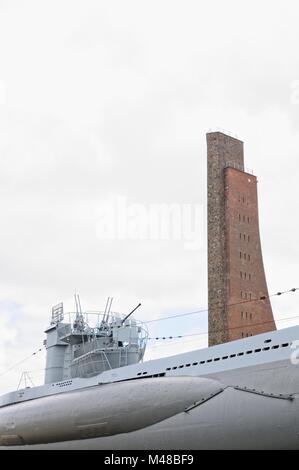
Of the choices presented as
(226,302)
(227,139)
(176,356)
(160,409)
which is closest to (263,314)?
(226,302)

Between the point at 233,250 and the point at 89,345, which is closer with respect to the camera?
the point at 89,345

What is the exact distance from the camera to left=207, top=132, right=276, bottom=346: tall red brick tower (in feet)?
158

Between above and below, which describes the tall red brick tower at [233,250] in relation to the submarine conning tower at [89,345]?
above

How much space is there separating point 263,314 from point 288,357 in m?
35.8

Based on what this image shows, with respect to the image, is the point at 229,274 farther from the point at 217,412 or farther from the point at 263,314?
the point at 217,412

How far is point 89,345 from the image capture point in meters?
26.1

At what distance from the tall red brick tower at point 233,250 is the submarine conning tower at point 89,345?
67.6ft

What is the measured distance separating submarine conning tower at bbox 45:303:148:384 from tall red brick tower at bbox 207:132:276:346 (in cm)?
2059

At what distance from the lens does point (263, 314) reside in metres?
50.1

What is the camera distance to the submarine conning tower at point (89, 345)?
25078mm

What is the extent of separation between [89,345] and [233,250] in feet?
84.8

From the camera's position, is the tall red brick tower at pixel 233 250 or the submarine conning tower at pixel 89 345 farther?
the tall red brick tower at pixel 233 250

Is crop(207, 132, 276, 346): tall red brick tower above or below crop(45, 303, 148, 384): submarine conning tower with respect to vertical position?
above

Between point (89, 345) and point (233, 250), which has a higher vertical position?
point (233, 250)
